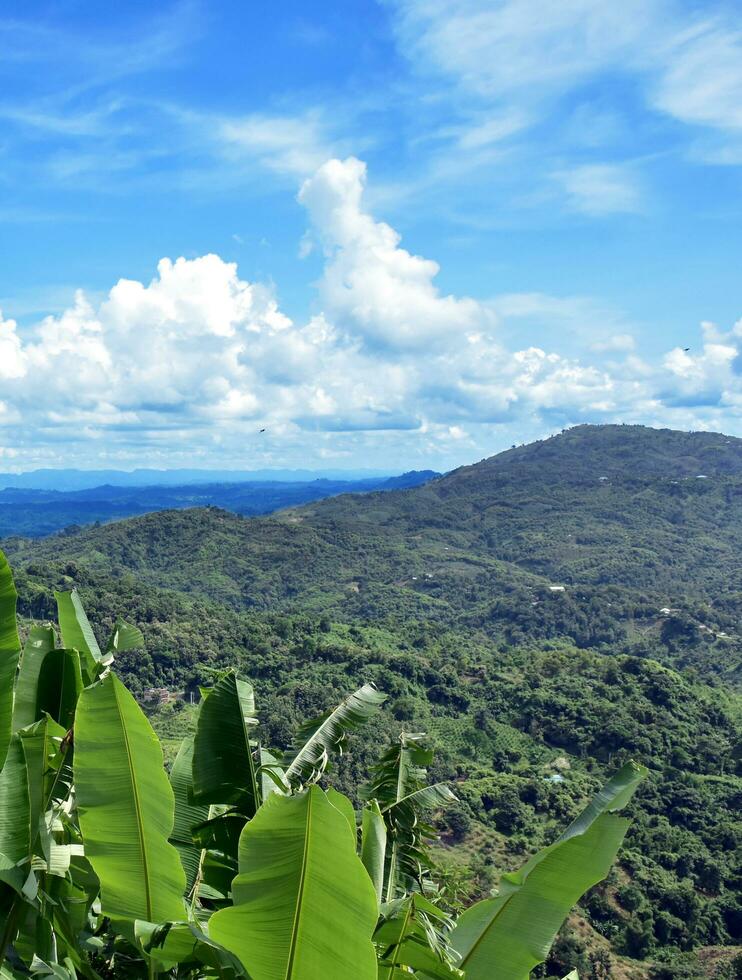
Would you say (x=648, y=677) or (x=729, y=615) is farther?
(x=729, y=615)

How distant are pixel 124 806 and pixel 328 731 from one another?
1982mm

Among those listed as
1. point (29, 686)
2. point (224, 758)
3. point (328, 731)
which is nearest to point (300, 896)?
point (224, 758)

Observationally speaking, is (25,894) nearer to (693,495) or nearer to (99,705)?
(99,705)

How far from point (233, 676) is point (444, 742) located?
5654 centimetres

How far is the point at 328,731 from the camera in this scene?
16.3ft

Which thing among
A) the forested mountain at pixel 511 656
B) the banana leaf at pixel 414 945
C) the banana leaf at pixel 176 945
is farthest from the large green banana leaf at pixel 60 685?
the forested mountain at pixel 511 656

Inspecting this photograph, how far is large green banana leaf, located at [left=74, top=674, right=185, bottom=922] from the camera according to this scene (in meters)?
3.11

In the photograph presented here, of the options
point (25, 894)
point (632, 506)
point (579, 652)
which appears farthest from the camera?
point (632, 506)

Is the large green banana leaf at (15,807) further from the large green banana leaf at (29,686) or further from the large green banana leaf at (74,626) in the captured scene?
the large green banana leaf at (74,626)

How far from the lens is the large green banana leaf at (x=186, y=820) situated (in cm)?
416

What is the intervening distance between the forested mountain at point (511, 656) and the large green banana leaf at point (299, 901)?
8.79 metres

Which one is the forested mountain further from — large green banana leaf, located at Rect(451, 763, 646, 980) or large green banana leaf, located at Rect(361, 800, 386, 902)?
large green banana leaf, located at Rect(451, 763, 646, 980)

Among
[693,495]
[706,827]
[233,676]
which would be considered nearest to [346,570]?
[693,495]

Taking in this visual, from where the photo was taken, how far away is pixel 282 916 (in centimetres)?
240
